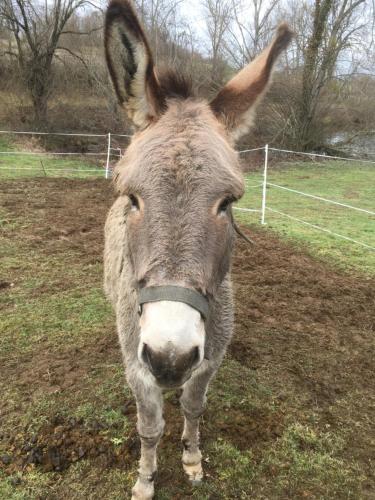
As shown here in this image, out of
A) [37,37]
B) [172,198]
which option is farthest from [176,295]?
[37,37]

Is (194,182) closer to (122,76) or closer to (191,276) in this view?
(191,276)

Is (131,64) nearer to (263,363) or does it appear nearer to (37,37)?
(263,363)

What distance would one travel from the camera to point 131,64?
2.06 meters

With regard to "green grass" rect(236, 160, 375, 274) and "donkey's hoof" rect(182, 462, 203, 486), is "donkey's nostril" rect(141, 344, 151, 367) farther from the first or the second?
"green grass" rect(236, 160, 375, 274)

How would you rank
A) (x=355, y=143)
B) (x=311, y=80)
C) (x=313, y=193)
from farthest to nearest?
(x=355, y=143) < (x=311, y=80) < (x=313, y=193)

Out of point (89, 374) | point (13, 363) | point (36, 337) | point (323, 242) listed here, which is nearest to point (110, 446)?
point (89, 374)

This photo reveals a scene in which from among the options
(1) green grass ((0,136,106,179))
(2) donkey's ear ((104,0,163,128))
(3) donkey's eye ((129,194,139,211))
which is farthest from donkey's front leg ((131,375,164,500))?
(1) green grass ((0,136,106,179))

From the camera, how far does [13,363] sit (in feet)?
13.2

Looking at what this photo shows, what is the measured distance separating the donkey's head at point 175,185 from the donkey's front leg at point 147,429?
0.99m

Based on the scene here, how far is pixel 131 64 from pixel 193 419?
253 cm

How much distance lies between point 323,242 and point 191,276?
25.2ft

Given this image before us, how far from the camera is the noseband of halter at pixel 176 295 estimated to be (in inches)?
60.3

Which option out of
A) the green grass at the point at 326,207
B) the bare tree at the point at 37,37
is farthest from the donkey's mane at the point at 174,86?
the bare tree at the point at 37,37

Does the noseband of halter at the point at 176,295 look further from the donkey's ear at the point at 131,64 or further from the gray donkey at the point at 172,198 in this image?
the donkey's ear at the point at 131,64
